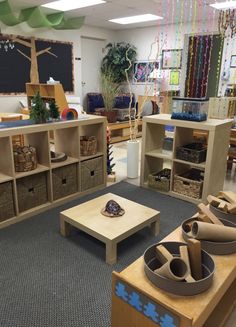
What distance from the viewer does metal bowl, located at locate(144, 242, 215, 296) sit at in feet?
3.63

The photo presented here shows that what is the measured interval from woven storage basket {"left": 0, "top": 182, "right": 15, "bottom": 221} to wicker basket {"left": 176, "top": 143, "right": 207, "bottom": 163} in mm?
1810

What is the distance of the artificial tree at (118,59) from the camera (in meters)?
7.28

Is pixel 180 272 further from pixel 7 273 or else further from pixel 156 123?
pixel 156 123

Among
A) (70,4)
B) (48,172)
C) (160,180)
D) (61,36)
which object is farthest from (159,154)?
(61,36)

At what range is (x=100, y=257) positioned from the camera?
2154 millimetres

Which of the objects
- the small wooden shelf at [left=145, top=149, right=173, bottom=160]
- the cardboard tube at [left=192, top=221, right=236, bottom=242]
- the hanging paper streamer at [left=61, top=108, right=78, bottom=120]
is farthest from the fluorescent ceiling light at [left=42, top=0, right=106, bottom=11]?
the cardboard tube at [left=192, top=221, right=236, bottom=242]

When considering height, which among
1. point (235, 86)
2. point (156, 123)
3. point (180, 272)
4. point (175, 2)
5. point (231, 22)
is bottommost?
point (180, 272)

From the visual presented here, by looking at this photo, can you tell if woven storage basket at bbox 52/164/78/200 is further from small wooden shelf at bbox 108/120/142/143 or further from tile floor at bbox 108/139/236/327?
small wooden shelf at bbox 108/120/142/143

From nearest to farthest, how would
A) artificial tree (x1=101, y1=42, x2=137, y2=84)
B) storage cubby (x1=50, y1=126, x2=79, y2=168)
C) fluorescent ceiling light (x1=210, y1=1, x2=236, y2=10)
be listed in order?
storage cubby (x1=50, y1=126, x2=79, y2=168)
fluorescent ceiling light (x1=210, y1=1, x2=236, y2=10)
artificial tree (x1=101, y1=42, x2=137, y2=84)

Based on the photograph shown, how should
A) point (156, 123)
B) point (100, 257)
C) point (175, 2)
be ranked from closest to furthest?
1. point (100, 257)
2. point (156, 123)
3. point (175, 2)

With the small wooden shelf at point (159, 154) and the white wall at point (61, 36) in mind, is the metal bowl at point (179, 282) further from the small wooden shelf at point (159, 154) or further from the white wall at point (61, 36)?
the white wall at point (61, 36)

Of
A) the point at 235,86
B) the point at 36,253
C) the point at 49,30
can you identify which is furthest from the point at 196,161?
the point at 49,30

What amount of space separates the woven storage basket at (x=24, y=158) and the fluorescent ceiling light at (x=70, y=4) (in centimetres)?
328

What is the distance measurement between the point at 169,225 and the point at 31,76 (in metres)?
4.86
